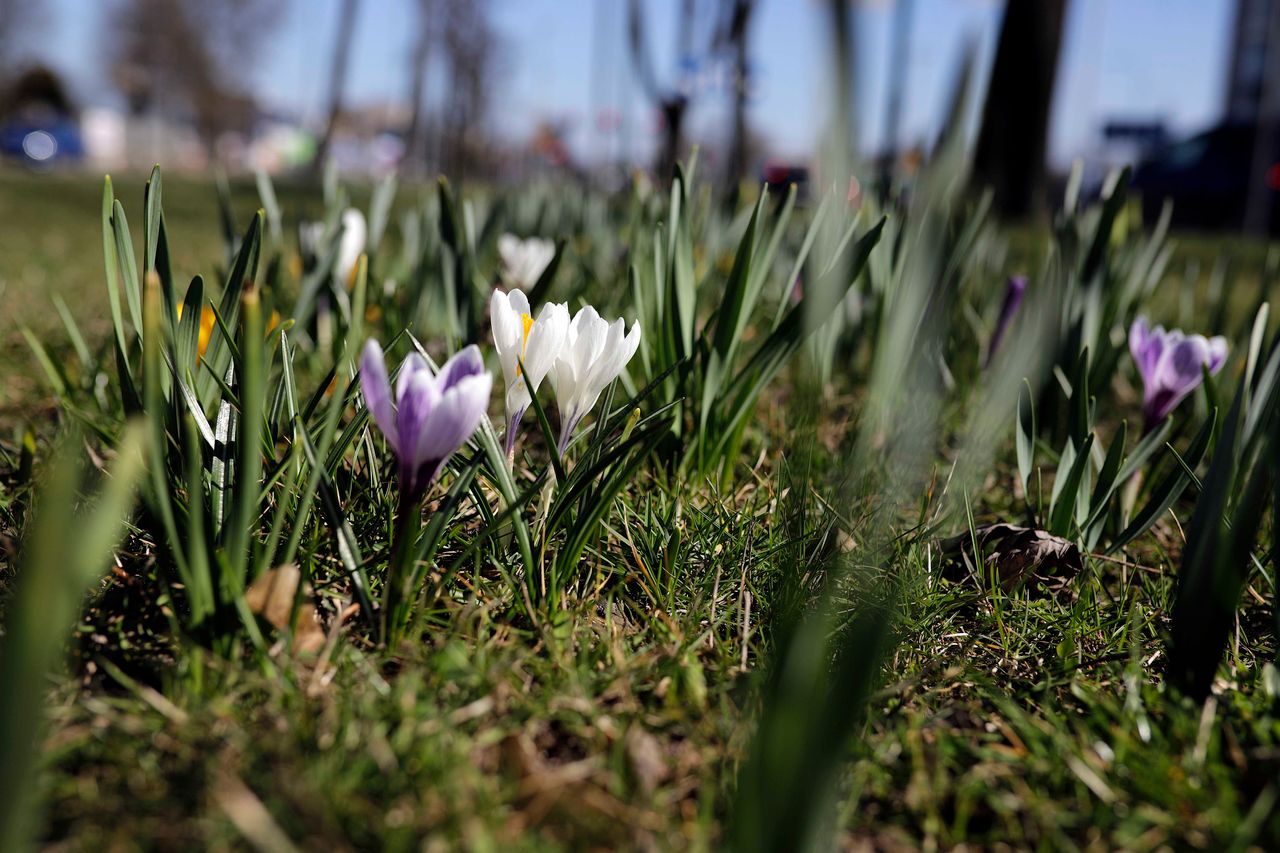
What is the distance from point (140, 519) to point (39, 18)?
119ft

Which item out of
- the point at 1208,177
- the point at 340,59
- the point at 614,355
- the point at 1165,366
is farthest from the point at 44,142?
the point at 1165,366

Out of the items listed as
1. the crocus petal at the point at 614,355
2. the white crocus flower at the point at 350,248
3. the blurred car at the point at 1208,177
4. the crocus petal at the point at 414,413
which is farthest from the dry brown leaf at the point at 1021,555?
the blurred car at the point at 1208,177

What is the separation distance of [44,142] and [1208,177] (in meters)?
30.6

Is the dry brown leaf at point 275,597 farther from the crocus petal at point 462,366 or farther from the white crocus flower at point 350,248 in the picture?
the white crocus flower at point 350,248

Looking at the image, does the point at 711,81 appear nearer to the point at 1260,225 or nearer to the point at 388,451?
the point at 388,451

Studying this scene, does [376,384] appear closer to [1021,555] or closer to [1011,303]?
[1021,555]

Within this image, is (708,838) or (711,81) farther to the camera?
(711,81)

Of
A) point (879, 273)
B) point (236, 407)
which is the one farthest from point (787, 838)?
point (879, 273)

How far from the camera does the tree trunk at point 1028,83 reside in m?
7.84

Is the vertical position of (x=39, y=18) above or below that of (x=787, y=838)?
above

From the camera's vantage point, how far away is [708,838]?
797 mm

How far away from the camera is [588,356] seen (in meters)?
1.11

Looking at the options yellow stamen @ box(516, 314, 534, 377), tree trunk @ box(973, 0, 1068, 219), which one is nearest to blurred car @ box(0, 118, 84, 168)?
tree trunk @ box(973, 0, 1068, 219)

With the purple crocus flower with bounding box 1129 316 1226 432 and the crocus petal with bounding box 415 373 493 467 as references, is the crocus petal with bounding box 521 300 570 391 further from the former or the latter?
the purple crocus flower with bounding box 1129 316 1226 432
